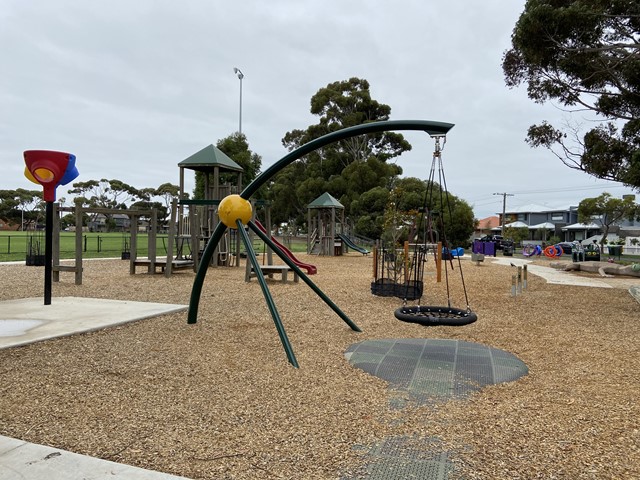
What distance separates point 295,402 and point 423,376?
135cm

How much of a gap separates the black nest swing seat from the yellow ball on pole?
2114 millimetres

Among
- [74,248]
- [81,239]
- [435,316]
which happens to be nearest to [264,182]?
[435,316]

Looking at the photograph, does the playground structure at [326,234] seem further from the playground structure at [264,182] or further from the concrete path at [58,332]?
the playground structure at [264,182]

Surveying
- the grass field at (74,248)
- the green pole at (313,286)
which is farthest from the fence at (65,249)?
the green pole at (313,286)

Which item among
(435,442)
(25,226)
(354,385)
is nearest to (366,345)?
(354,385)

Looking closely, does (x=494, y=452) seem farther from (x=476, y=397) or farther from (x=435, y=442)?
(x=476, y=397)

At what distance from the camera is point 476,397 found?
3.73 meters

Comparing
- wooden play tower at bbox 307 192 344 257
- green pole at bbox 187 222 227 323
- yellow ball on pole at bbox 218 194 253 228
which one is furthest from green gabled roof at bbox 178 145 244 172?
wooden play tower at bbox 307 192 344 257

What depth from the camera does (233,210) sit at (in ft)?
18.0

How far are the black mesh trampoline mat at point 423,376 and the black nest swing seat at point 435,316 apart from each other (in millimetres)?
385

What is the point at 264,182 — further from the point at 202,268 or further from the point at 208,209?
the point at 208,209

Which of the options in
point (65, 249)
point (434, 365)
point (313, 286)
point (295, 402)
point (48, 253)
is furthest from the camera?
point (65, 249)

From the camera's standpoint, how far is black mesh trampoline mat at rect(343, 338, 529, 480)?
2.60 m

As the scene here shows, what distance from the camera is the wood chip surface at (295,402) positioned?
2.68 meters
